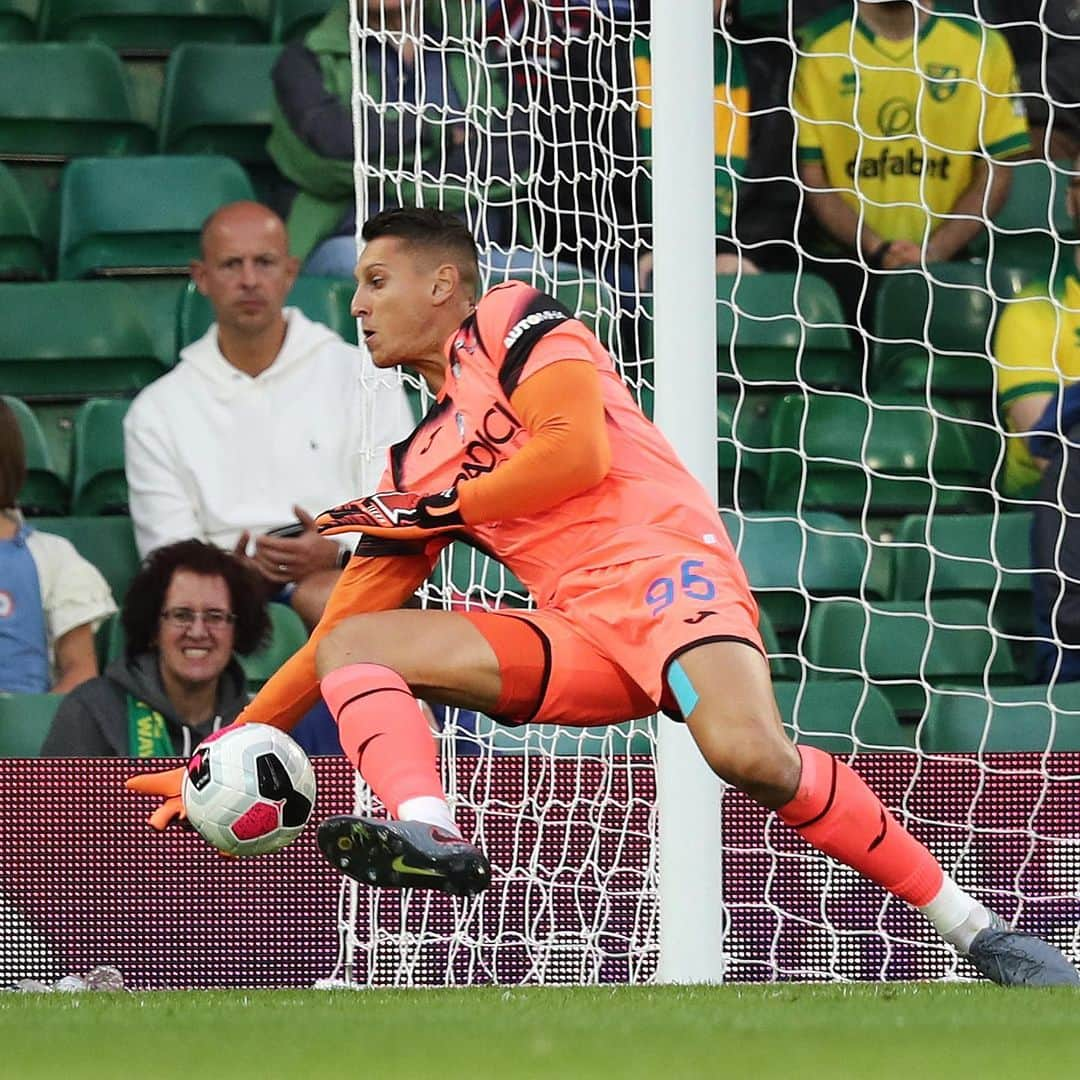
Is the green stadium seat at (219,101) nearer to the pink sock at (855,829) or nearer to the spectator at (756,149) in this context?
the spectator at (756,149)

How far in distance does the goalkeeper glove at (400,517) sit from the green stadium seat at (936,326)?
3537 millimetres

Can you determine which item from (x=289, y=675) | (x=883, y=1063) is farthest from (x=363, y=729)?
(x=883, y=1063)

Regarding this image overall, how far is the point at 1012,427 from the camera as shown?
22.5 feet

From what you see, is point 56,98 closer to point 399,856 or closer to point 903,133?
point 903,133

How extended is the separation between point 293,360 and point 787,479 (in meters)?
1.70

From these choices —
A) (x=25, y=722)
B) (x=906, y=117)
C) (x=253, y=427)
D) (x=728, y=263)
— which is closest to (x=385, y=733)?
(x=25, y=722)

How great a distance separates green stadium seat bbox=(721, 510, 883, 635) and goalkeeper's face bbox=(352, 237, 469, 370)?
2325mm

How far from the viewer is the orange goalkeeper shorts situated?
13.0 ft

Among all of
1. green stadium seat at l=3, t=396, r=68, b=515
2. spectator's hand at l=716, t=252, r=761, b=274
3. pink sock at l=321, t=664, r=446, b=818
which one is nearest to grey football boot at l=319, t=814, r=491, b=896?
pink sock at l=321, t=664, r=446, b=818

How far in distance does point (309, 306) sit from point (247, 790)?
3.49m

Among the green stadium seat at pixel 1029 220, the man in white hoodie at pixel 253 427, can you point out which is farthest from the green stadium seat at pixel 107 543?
the green stadium seat at pixel 1029 220

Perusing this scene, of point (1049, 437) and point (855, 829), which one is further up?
point (1049, 437)

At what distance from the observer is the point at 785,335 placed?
7.20 meters

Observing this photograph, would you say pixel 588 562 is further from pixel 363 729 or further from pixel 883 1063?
pixel 883 1063
